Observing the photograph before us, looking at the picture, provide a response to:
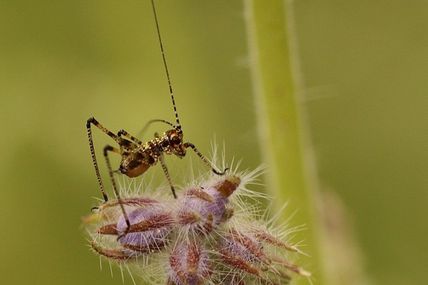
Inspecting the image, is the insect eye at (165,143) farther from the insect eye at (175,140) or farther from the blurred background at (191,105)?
the blurred background at (191,105)

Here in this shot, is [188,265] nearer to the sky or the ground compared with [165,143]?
nearer to the ground

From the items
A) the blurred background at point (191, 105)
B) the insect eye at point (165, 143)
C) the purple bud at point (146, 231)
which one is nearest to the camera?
the purple bud at point (146, 231)

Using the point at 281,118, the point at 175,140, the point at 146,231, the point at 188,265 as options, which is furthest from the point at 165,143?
the point at 188,265

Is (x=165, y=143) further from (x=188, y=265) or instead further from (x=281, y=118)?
(x=188, y=265)

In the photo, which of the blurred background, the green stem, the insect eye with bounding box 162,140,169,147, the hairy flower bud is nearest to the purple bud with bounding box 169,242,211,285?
the hairy flower bud

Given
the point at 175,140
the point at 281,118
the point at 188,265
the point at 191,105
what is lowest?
the point at 191,105

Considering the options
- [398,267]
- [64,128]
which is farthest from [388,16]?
[64,128]

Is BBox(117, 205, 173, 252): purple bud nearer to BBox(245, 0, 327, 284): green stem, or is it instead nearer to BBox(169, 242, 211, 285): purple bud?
BBox(169, 242, 211, 285): purple bud

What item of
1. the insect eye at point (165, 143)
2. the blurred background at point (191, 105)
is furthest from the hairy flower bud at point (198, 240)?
the blurred background at point (191, 105)
